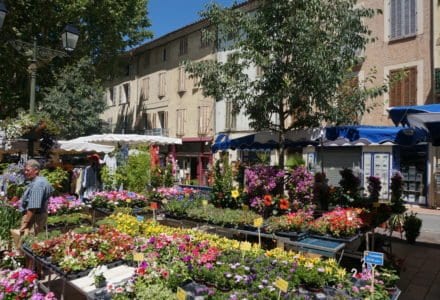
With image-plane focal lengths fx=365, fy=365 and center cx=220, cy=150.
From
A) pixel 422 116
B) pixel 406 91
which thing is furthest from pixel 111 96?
pixel 422 116

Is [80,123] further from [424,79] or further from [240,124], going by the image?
[424,79]

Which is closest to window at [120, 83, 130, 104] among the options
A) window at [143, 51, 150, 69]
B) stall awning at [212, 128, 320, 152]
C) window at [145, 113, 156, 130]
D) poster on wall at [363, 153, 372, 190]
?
window at [143, 51, 150, 69]

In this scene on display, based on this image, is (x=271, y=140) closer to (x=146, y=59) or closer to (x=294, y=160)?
(x=294, y=160)

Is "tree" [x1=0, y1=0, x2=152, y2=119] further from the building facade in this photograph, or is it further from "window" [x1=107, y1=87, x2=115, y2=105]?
"window" [x1=107, y1=87, x2=115, y2=105]

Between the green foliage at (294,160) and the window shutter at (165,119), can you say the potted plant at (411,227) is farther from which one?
the window shutter at (165,119)

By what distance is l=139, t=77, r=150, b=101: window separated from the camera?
90.9 ft

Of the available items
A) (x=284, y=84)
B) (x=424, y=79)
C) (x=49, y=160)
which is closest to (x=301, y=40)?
(x=284, y=84)

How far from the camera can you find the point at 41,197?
4.64 meters

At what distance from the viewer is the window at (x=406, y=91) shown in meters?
14.4

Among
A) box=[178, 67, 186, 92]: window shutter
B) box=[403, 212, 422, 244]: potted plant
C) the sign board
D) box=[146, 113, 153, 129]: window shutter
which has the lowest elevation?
box=[403, 212, 422, 244]: potted plant

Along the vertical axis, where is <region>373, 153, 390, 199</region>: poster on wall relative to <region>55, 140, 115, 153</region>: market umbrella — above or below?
below

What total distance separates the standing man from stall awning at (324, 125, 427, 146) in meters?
4.11

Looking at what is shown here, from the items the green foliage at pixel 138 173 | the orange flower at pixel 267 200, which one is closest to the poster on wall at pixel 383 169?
the green foliage at pixel 138 173

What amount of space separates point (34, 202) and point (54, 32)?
1427 centimetres
